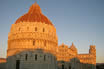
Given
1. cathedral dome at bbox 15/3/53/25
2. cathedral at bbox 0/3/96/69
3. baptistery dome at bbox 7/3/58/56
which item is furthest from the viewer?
cathedral dome at bbox 15/3/53/25

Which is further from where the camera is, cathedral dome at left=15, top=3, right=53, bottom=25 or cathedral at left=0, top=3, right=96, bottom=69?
cathedral dome at left=15, top=3, right=53, bottom=25

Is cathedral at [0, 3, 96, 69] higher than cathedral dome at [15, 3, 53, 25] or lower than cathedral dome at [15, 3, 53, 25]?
lower

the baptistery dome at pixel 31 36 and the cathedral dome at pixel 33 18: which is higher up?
the cathedral dome at pixel 33 18

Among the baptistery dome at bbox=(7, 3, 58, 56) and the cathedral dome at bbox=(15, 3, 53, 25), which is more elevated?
the cathedral dome at bbox=(15, 3, 53, 25)

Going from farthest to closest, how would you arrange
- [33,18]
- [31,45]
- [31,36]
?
[33,18] < [31,36] < [31,45]

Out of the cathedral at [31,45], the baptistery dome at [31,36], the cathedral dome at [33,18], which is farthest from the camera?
the cathedral dome at [33,18]

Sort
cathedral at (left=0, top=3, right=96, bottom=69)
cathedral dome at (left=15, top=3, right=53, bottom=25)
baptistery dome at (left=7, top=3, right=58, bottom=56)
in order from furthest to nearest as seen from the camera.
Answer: cathedral dome at (left=15, top=3, right=53, bottom=25) → baptistery dome at (left=7, top=3, right=58, bottom=56) → cathedral at (left=0, top=3, right=96, bottom=69)

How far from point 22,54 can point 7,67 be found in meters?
7.66

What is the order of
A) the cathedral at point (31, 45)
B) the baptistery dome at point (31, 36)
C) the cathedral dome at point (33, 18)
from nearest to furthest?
the cathedral at point (31, 45)
the baptistery dome at point (31, 36)
the cathedral dome at point (33, 18)

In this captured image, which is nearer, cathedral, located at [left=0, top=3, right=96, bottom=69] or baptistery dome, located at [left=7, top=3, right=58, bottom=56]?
cathedral, located at [left=0, top=3, right=96, bottom=69]

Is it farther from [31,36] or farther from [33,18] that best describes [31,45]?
[33,18]

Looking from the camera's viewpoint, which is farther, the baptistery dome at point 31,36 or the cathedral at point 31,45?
the baptistery dome at point 31,36

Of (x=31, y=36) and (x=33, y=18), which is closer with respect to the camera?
(x=31, y=36)

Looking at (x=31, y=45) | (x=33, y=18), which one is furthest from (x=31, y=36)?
(x=33, y=18)
